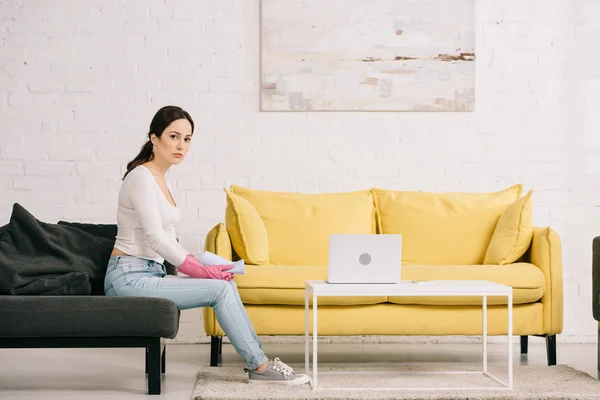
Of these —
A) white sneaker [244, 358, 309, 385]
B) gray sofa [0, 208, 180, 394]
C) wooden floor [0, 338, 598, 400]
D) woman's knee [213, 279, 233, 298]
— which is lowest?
wooden floor [0, 338, 598, 400]

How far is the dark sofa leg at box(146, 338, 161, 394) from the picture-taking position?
3.08 m

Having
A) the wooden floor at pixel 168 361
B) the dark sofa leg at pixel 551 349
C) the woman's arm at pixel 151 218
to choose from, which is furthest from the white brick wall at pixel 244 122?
the woman's arm at pixel 151 218

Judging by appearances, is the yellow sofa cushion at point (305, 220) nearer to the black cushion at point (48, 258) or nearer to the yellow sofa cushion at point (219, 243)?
the yellow sofa cushion at point (219, 243)

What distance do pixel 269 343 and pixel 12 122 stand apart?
1.96 meters

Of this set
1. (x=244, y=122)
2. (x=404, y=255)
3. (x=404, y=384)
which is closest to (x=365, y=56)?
(x=244, y=122)

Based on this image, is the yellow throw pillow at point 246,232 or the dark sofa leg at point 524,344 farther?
the dark sofa leg at point 524,344

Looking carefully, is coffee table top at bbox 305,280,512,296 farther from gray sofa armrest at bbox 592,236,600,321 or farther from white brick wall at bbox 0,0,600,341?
white brick wall at bbox 0,0,600,341

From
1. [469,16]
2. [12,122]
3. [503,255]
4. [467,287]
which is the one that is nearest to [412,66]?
[469,16]

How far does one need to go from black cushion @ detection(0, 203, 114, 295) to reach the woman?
0.67ft

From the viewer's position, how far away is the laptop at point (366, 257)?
306cm

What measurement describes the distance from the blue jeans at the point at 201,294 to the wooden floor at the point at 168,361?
0.30 m

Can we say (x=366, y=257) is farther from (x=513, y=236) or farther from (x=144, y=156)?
(x=513, y=236)

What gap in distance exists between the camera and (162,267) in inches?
132

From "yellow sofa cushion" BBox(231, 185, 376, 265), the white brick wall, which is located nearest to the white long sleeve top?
"yellow sofa cushion" BBox(231, 185, 376, 265)
